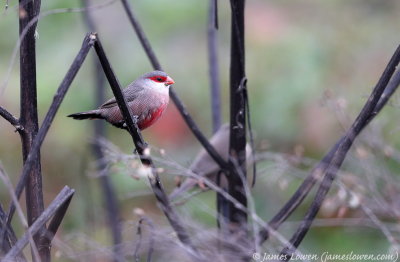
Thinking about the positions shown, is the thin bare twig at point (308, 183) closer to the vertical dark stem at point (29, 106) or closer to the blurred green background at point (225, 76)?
the vertical dark stem at point (29, 106)

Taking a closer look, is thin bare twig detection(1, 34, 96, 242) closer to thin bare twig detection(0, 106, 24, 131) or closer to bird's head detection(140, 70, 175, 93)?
thin bare twig detection(0, 106, 24, 131)

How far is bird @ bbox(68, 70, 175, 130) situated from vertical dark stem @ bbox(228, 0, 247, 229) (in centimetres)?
63

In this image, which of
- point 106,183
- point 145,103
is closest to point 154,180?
point 145,103

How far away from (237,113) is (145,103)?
755 millimetres

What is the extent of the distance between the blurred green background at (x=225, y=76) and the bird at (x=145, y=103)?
1826 mm

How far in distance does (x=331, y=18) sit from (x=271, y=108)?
2197mm

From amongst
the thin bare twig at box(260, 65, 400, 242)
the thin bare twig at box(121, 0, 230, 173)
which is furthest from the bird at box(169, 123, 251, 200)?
the thin bare twig at box(260, 65, 400, 242)

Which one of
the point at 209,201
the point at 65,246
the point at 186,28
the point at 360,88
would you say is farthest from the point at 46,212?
the point at 186,28

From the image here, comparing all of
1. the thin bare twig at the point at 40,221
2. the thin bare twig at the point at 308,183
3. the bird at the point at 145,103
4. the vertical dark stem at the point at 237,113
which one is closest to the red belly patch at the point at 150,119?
A: the bird at the point at 145,103

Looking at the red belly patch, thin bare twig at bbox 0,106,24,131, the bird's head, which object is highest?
thin bare twig at bbox 0,106,24,131

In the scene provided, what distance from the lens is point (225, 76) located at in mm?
7754

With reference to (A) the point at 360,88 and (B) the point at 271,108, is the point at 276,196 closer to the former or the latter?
(B) the point at 271,108

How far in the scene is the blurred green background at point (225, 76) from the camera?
251 inches

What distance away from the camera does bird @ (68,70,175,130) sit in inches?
141
